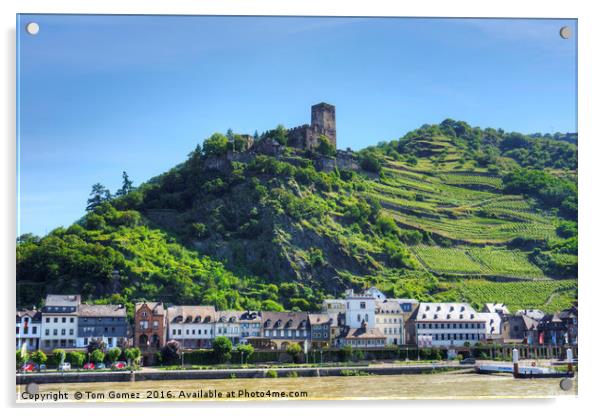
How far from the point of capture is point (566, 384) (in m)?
31.4

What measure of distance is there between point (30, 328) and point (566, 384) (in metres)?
22.2

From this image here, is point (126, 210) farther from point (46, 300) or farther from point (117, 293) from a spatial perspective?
point (46, 300)

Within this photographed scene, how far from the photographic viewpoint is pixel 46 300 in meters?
45.2

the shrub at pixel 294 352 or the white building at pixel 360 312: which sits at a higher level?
the white building at pixel 360 312

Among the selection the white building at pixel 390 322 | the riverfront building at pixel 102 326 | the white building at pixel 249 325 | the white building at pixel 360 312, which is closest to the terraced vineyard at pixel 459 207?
the white building at pixel 390 322

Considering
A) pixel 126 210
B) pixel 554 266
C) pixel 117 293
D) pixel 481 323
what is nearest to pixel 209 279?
pixel 117 293

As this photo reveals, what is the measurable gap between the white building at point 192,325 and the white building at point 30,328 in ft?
19.4

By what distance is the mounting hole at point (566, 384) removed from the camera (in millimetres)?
31234

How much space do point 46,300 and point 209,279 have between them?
933 centimetres

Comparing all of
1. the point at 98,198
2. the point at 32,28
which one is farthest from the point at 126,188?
the point at 32,28

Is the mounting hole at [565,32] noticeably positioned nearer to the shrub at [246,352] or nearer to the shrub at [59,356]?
the shrub at [246,352]

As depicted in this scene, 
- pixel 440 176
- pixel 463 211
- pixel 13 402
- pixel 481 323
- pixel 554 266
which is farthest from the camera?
pixel 440 176

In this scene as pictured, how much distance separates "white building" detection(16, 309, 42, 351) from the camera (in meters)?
40.4

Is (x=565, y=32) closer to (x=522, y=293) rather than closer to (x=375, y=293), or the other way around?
(x=375, y=293)
